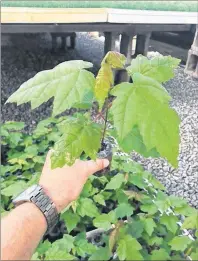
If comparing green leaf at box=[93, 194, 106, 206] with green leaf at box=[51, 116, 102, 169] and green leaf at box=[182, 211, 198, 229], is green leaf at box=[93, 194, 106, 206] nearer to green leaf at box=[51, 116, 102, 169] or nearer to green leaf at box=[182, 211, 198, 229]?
green leaf at box=[182, 211, 198, 229]

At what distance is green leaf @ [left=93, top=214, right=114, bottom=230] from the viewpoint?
3.39 feet

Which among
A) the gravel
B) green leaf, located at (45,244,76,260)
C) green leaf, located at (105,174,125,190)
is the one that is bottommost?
the gravel

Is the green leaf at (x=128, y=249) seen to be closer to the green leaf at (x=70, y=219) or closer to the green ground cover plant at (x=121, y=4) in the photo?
the green leaf at (x=70, y=219)

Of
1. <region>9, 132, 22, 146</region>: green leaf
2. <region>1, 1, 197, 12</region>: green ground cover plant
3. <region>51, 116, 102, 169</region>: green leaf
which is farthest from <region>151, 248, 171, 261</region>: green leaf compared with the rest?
<region>1, 1, 197, 12</region>: green ground cover plant

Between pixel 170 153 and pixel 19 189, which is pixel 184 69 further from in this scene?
pixel 170 153

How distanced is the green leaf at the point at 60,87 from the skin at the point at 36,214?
0.48 feet

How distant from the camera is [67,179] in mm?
634

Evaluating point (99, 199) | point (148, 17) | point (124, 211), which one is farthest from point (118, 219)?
point (148, 17)

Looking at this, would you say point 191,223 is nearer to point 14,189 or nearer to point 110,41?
point 14,189

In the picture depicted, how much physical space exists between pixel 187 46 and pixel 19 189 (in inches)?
162

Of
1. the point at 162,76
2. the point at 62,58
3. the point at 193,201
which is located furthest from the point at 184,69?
the point at 162,76

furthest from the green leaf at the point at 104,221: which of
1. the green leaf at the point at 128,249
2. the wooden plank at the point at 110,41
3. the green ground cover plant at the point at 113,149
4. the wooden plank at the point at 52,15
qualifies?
the wooden plank at the point at 110,41

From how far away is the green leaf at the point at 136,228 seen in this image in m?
1.02

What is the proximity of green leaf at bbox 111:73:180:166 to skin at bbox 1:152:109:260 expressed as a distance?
15 cm
